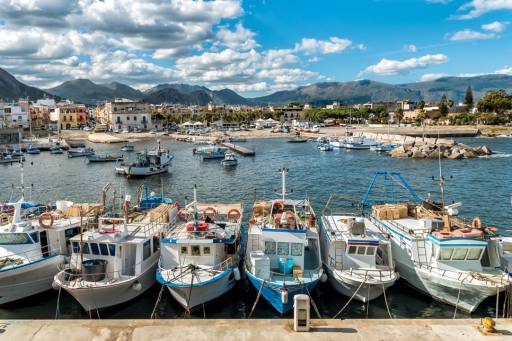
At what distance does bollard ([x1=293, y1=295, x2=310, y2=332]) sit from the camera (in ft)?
42.9

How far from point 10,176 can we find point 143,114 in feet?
327

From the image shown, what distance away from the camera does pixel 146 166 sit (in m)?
62.5

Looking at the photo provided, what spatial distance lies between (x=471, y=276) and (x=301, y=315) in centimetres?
925

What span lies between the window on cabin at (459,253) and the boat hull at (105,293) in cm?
1431

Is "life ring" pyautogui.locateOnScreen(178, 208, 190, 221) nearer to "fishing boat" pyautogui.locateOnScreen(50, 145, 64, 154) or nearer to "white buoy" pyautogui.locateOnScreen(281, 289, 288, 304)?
"white buoy" pyautogui.locateOnScreen(281, 289, 288, 304)

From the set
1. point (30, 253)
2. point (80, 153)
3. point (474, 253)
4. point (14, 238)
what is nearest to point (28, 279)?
point (30, 253)

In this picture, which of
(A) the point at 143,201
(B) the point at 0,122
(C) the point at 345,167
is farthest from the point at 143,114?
(A) the point at 143,201

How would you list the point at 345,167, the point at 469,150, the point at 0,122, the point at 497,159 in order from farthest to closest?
the point at 0,122, the point at 469,150, the point at 497,159, the point at 345,167

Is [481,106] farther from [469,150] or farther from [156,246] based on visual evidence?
[156,246]

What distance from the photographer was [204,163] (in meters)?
77.0

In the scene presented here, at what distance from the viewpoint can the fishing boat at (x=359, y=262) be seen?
18141 millimetres

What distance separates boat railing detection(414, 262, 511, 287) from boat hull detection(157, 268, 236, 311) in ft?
31.2

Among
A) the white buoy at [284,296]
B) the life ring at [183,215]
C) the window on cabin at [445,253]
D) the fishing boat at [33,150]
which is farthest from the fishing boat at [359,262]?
the fishing boat at [33,150]

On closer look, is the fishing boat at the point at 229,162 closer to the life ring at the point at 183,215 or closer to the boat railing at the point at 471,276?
the life ring at the point at 183,215
